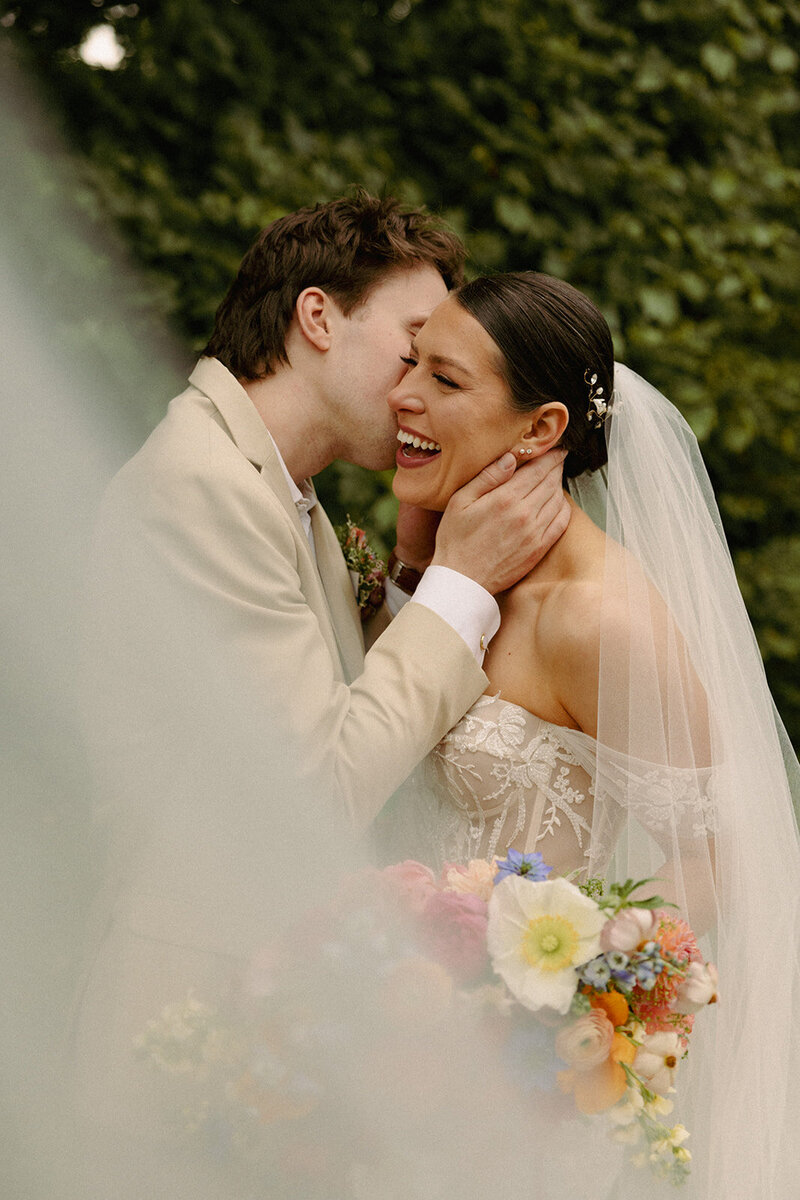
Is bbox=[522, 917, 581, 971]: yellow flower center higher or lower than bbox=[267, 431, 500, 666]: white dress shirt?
lower

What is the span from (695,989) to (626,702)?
2.25 ft

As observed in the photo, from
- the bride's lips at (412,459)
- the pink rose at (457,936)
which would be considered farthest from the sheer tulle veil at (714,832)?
the pink rose at (457,936)

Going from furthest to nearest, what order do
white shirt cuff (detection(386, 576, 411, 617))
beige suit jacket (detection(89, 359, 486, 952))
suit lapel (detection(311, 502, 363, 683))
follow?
white shirt cuff (detection(386, 576, 411, 617)), suit lapel (detection(311, 502, 363, 683)), beige suit jacket (detection(89, 359, 486, 952))

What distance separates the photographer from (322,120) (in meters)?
3.95

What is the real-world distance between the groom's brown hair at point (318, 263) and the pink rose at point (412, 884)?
1447 mm

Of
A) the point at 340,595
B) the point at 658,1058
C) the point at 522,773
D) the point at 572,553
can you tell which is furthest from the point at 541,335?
the point at 658,1058

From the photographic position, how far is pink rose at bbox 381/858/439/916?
1645 mm

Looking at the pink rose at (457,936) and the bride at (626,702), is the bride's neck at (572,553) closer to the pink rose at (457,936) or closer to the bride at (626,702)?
the bride at (626,702)

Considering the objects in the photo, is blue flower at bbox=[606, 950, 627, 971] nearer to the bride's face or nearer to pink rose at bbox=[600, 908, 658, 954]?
pink rose at bbox=[600, 908, 658, 954]

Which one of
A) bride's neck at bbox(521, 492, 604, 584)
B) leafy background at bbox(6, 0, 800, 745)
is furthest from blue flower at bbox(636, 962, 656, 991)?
leafy background at bbox(6, 0, 800, 745)

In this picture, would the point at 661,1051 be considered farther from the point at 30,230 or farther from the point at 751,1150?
the point at 30,230

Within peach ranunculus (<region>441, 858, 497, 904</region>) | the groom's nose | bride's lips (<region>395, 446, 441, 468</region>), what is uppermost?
the groom's nose

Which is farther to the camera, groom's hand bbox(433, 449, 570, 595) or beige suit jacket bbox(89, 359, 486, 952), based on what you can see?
groom's hand bbox(433, 449, 570, 595)

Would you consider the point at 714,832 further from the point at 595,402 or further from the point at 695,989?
the point at 595,402
